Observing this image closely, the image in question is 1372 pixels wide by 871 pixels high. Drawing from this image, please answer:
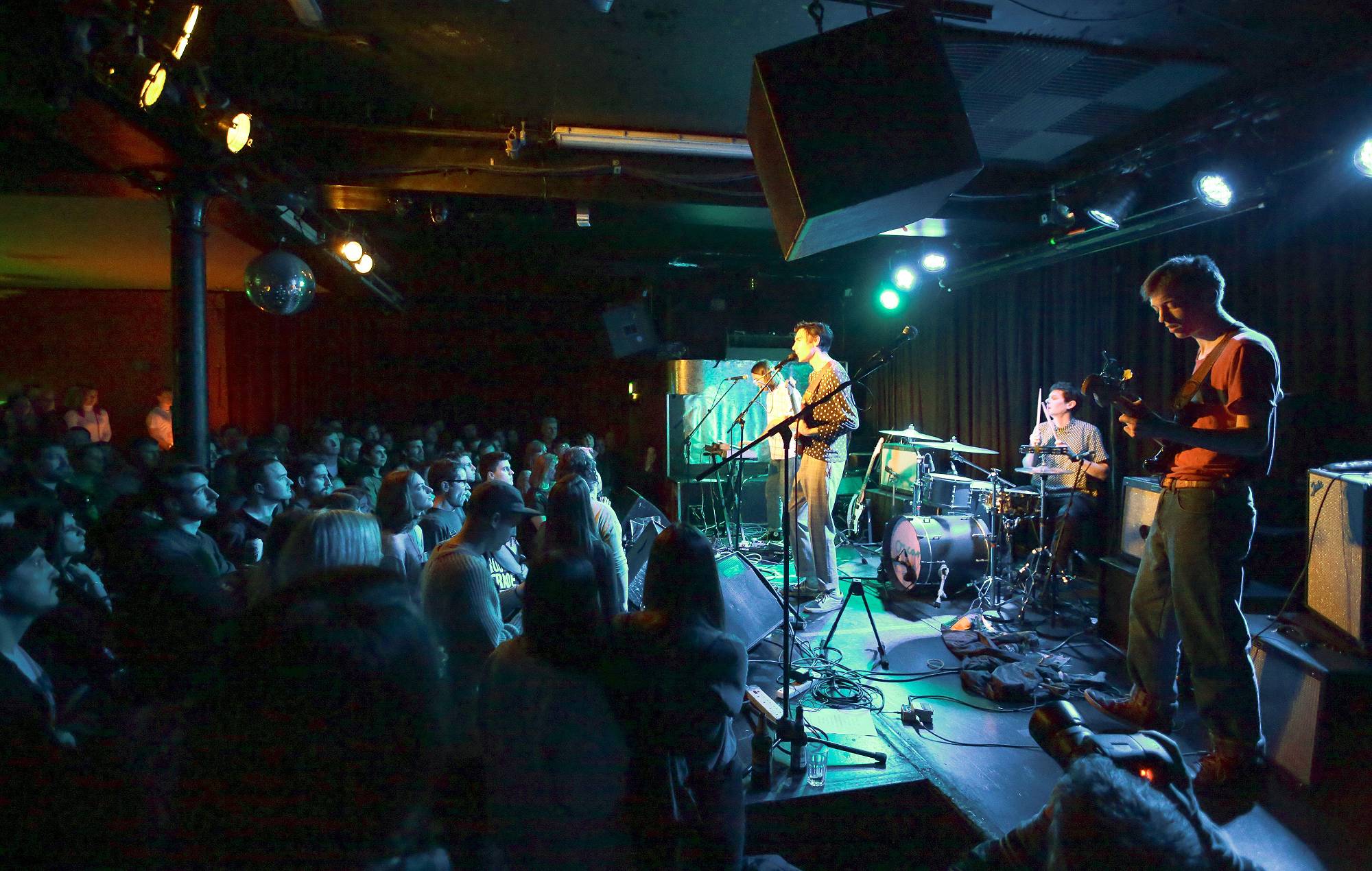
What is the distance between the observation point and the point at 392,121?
4629 millimetres

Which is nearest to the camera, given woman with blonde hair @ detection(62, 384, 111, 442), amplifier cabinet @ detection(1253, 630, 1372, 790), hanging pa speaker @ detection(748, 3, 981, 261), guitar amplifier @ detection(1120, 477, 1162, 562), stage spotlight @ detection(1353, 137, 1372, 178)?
hanging pa speaker @ detection(748, 3, 981, 261)

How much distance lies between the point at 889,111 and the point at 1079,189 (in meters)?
4.37

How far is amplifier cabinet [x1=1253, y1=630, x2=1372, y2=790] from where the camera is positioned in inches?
96.3

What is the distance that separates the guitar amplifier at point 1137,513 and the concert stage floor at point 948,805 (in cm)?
127

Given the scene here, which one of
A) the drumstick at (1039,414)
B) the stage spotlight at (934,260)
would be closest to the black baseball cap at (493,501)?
the stage spotlight at (934,260)

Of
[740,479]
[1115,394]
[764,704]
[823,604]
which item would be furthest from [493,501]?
[740,479]

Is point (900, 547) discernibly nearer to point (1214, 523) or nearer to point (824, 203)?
point (1214, 523)

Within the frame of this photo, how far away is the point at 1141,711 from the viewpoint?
9.59ft

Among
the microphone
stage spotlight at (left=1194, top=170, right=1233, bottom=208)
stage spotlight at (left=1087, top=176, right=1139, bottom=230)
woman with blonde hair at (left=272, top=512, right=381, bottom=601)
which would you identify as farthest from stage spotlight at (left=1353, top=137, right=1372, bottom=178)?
woman with blonde hair at (left=272, top=512, right=381, bottom=601)

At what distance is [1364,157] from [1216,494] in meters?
2.59

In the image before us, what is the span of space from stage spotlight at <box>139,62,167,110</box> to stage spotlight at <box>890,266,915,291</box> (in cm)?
642

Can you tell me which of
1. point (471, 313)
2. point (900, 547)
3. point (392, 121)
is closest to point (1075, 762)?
point (900, 547)

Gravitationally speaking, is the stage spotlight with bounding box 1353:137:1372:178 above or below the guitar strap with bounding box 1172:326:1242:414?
above

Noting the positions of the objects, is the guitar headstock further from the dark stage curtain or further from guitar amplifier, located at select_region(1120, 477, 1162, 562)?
the dark stage curtain
